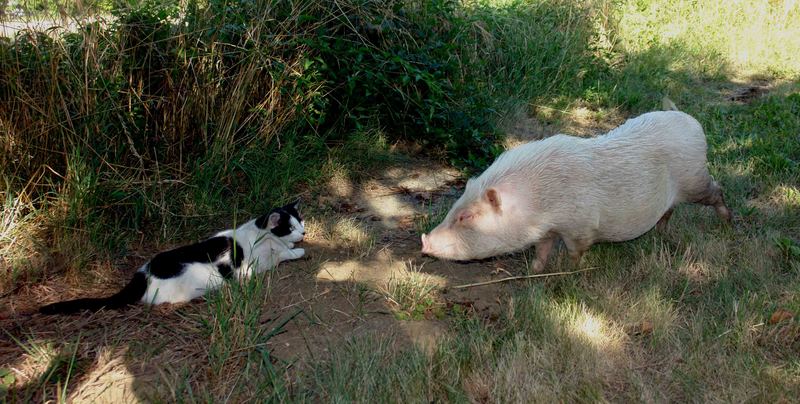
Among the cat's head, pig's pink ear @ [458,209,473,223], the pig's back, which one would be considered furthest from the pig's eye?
the cat's head

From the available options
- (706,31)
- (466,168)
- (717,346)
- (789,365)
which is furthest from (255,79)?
(706,31)

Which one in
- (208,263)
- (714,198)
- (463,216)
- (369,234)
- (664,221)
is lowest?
(664,221)

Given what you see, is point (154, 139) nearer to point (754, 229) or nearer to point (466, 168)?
point (466, 168)

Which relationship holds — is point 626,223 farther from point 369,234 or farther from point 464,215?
point 369,234

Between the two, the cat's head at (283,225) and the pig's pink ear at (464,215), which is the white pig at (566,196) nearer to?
the pig's pink ear at (464,215)

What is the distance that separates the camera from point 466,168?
19.7 ft

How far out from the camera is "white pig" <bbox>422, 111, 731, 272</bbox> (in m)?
4.13

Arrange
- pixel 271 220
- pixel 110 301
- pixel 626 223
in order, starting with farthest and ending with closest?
pixel 626 223 → pixel 271 220 → pixel 110 301

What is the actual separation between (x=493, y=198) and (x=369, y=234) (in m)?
1.15

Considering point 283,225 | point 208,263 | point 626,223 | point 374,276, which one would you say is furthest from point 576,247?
point 208,263

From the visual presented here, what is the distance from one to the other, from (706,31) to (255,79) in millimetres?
7728

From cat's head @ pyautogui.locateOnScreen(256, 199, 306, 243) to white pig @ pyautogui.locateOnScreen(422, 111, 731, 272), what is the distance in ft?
2.71

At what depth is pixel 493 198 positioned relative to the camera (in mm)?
4078

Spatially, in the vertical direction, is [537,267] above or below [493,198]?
below
